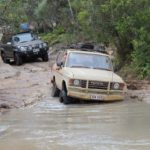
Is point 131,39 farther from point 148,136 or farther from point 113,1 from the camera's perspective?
point 148,136

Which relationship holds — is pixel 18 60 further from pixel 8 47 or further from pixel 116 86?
pixel 116 86

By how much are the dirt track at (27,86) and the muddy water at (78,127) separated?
1.01 metres

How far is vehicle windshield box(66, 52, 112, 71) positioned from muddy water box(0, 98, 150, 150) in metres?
1.64

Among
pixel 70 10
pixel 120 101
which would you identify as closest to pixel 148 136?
pixel 120 101

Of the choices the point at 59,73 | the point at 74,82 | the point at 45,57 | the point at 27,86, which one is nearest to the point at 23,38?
the point at 45,57

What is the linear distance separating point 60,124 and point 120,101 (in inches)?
166

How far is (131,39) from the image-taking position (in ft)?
72.4

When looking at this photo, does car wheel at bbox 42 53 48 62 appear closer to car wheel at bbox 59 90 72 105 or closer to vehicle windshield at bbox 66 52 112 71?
vehicle windshield at bbox 66 52 112 71

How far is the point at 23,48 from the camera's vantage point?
29.5m

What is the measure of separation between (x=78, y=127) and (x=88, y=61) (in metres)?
5.77

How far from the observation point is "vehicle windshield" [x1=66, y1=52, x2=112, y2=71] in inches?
671

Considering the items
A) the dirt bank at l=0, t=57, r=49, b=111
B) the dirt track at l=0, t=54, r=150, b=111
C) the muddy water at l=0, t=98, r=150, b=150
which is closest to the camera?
the muddy water at l=0, t=98, r=150, b=150

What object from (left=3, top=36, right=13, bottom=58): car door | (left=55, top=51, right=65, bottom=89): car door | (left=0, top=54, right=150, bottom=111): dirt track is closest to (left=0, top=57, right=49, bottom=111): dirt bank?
(left=0, top=54, right=150, bottom=111): dirt track

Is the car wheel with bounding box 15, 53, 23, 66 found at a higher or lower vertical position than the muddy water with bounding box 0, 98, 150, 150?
lower
